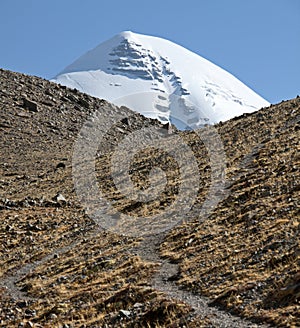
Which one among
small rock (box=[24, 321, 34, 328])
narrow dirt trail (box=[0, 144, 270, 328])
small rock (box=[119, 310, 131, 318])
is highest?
narrow dirt trail (box=[0, 144, 270, 328])

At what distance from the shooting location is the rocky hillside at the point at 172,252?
1368 cm

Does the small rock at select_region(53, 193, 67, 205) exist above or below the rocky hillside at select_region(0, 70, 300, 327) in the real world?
above

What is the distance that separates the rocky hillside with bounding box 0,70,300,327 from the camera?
44.9ft

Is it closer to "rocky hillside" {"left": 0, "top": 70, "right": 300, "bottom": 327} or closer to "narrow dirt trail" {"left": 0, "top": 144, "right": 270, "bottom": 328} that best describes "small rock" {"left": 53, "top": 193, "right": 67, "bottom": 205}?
"rocky hillside" {"left": 0, "top": 70, "right": 300, "bottom": 327}

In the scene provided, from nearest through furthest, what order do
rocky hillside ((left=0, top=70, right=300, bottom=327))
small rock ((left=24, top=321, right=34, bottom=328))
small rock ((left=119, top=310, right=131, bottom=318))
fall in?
rocky hillside ((left=0, top=70, right=300, bottom=327))
small rock ((left=119, top=310, right=131, bottom=318))
small rock ((left=24, top=321, right=34, bottom=328))

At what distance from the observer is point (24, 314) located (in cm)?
1691

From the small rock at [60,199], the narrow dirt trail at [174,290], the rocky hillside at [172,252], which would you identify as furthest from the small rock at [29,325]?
the small rock at [60,199]

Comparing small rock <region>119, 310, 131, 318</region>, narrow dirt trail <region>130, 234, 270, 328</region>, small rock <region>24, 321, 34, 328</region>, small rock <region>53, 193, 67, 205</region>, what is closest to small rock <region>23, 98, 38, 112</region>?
small rock <region>53, 193, 67, 205</region>

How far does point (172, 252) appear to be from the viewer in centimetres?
2005

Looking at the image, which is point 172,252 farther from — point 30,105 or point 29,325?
point 30,105

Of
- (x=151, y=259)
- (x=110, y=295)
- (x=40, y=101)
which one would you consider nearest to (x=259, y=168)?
(x=151, y=259)

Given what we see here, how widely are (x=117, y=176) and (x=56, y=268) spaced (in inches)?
706

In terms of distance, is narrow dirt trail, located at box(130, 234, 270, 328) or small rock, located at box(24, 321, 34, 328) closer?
narrow dirt trail, located at box(130, 234, 270, 328)

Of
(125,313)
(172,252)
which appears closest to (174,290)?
(125,313)
